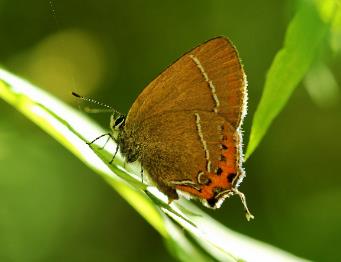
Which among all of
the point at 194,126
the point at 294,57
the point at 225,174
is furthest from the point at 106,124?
the point at 294,57

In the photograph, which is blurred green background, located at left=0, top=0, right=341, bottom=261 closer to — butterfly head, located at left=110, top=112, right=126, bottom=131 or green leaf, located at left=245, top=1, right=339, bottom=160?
butterfly head, located at left=110, top=112, right=126, bottom=131

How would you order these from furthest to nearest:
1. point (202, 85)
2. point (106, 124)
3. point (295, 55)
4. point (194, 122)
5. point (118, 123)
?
point (106, 124) → point (118, 123) → point (194, 122) → point (202, 85) → point (295, 55)

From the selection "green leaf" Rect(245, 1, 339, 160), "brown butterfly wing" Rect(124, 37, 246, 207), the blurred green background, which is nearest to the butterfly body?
"brown butterfly wing" Rect(124, 37, 246, 207)

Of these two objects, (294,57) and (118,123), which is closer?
(294,57)

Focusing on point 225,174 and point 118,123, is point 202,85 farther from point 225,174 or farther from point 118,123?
point 118,123

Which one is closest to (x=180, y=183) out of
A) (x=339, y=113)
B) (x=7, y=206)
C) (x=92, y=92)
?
(x=7, y=206)

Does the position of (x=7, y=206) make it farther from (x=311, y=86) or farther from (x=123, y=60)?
(x=311, y=86)
